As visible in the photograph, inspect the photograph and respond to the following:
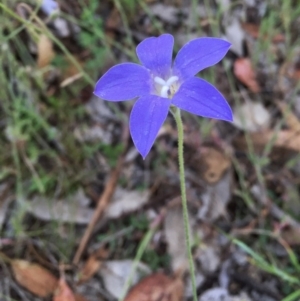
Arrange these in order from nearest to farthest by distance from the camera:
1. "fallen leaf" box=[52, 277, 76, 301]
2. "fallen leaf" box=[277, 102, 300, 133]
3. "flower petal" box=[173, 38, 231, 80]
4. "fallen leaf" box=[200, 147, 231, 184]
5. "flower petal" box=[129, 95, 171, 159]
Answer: "flower petal" box=[129, 95, 171, 159] → "flower petal" box=[173, 38, 231, 80] → "fallen leaf" box=[52, 277, 76, 301] → "fallen leaf" box=[200, 147, 231, 184] → "fallen leaf" box=[277, 102, 300, 133]

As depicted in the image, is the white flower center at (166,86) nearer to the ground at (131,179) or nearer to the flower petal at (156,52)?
the flower petal at (156,52)

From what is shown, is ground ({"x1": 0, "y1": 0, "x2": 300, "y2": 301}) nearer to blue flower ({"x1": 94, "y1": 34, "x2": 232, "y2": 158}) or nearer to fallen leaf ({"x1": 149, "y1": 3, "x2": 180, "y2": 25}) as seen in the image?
fallen leaf ({"x1": 149, "y1": 3, "x2": 180, "y2": 25})

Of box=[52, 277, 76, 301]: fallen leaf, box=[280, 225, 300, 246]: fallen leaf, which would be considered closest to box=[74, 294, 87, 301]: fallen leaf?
box=[52, 277, 76, 301]: fallen leaf

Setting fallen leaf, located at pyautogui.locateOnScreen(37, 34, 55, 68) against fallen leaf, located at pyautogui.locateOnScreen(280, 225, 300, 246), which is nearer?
fallen leaf, located at pyautogui.locateOnScreen(280, 225, 300, 246)

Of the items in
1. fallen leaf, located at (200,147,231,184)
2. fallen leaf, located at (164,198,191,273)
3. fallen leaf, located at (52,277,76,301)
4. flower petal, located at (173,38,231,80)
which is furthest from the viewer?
fallen leaf, located at (200,147,231,184)

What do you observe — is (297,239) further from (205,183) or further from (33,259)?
(33,259)

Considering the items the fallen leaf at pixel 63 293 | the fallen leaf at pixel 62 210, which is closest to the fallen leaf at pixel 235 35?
the fallen leaf at pixel 62 210

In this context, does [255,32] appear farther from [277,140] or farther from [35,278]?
[35,278]
